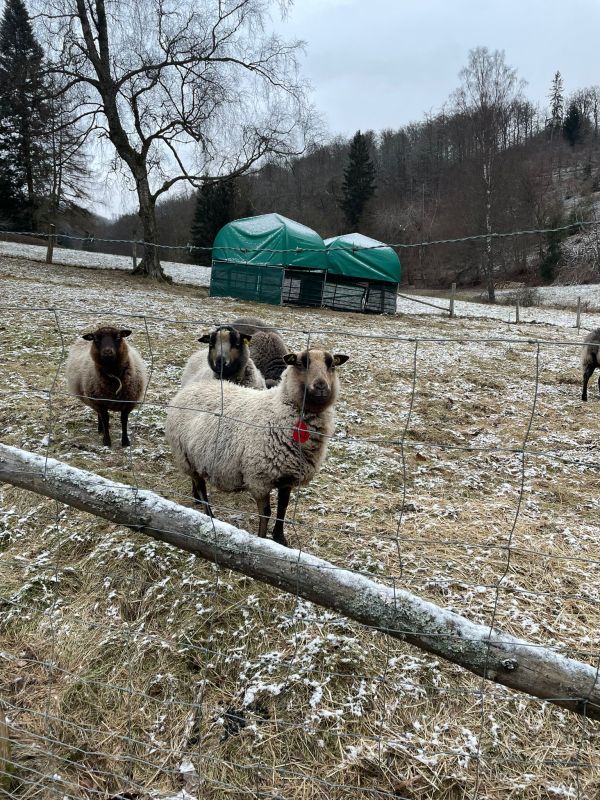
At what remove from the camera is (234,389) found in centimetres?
461

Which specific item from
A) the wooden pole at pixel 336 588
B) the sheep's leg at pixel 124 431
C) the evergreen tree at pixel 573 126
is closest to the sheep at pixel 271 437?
the wooden pole at pixel 336 588

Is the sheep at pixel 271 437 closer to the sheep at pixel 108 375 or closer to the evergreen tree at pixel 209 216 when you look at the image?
the sheep at pixel 108 375

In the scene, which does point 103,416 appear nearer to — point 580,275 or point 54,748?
point 54,748

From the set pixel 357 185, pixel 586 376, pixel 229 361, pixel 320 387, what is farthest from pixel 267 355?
pixel 357 185

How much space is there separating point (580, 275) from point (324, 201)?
98.3 feet

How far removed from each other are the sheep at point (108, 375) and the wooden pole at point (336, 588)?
9.66ft

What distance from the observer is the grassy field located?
231 centimetres

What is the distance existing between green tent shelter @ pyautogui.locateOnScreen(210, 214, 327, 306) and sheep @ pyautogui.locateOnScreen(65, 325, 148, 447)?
15.0 meters

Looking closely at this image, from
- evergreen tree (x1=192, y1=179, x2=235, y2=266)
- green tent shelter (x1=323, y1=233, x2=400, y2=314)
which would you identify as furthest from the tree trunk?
evergreen tree (x1=192, y1=179, x2=235, y2=266)

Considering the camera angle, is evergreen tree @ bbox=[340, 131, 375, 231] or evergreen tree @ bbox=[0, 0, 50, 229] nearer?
evergreen tree @ bbox=[0, 0, 50, 229]

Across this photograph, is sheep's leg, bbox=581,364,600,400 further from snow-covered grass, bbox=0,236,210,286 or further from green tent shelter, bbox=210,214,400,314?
snow-covered grass, bbox=0,236,210,286

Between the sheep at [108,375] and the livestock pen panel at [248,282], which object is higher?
the livestock pen panel at [248,282]

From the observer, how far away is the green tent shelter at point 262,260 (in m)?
20.8

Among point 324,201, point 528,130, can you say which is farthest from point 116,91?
point 528,130
